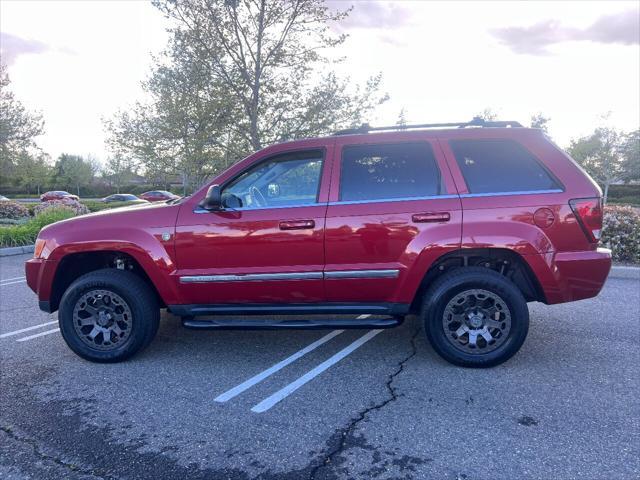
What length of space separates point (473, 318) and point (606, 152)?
40879mm

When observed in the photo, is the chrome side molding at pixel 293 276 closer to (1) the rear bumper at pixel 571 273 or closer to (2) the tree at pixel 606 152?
(1) the rear bumper at pixel 571 273

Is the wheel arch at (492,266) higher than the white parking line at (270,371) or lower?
higher

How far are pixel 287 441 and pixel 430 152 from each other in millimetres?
2534

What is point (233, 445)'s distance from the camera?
268 cm

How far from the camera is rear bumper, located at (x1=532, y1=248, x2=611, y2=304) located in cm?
357

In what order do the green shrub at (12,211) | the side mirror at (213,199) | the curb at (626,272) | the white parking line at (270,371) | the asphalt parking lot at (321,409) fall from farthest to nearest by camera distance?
the green shrub at (12,211)
the curb at (626,272)
the side mirror at (213,199)
the white parking line at (270,371)
the asphalt parking lot at (321,409)

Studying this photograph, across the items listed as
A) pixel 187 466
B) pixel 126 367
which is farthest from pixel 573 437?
pixel 126 367

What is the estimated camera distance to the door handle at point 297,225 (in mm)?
3674

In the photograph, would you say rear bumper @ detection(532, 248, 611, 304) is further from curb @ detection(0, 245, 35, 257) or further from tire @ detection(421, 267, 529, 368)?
curb @ detection(0, 245, 35, 257)

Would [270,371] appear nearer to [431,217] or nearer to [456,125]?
[431,217]

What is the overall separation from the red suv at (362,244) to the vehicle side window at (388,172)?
0.01m

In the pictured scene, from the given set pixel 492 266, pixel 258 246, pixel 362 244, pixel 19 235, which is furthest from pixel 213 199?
pixel 19 235

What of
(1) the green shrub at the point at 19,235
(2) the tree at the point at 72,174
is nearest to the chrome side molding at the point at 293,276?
(1) the green shrub at the point at 19,235

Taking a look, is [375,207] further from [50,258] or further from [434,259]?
[50,258]
